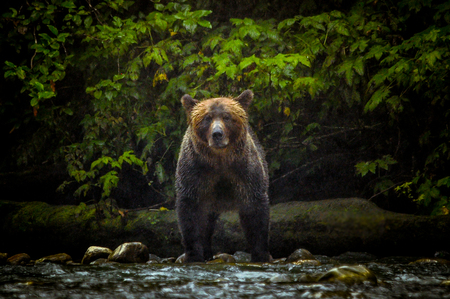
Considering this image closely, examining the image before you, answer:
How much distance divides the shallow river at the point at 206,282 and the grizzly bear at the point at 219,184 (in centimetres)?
82

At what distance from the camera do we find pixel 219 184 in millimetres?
5211

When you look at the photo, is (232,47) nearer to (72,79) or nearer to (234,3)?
(234,3)

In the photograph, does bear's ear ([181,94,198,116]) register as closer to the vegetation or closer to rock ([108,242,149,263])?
the vegetation

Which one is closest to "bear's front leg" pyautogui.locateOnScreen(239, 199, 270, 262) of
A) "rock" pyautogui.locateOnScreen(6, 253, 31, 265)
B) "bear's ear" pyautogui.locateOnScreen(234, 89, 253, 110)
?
"bear's ear" pyautogui.locateOnScreen(234, 89, 253, 110)

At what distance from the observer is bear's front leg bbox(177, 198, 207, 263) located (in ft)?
16.7

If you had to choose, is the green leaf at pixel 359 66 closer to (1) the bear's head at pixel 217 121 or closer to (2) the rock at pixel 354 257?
(1) the bear's head at pixel 217 121

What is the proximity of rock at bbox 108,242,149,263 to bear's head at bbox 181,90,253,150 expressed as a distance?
4.67ft

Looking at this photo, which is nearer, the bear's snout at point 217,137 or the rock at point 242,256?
the bear's snout at point 217,137

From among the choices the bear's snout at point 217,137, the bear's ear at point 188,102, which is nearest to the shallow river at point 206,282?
the bear's snout at point 217,137

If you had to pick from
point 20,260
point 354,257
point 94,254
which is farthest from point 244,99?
point 20,260

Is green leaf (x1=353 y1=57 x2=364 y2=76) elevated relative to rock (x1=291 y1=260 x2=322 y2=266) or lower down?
elevated

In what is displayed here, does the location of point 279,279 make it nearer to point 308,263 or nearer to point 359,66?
point 308,263

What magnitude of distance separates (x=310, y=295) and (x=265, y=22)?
4.74 meters

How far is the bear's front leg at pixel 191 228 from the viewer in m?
5.08
